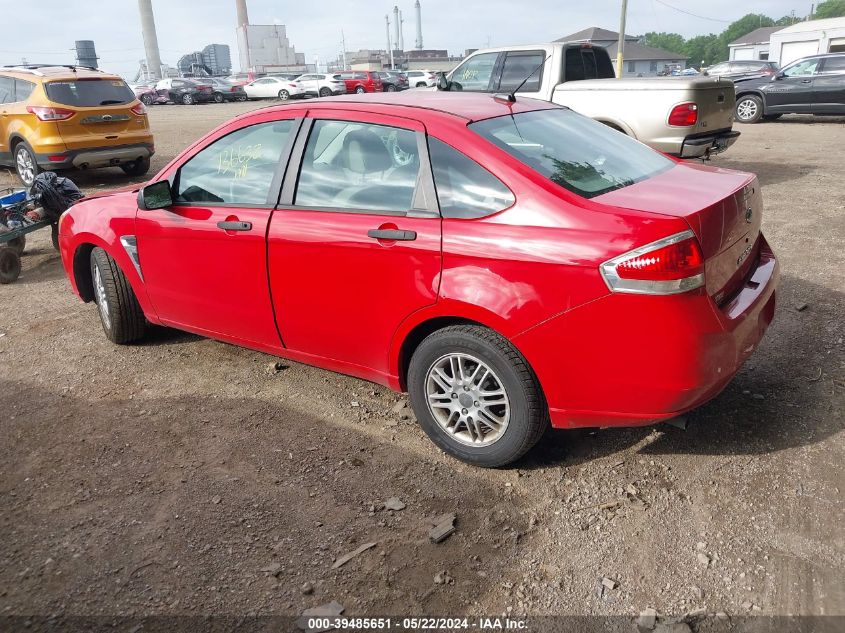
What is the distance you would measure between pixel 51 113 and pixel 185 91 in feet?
102

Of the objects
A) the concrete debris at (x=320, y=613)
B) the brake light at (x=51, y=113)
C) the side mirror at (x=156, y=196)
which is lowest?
the concrete debris at (x=320, y=613)

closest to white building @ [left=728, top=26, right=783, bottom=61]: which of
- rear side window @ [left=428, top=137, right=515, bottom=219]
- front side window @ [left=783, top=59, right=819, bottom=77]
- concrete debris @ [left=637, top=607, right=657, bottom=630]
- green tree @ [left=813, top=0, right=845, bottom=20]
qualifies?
green tree @ [left=813, top=0, right=845, bottom=20]

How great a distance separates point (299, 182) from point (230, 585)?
6.66 feet

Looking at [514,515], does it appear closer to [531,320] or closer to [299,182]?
[531,320]

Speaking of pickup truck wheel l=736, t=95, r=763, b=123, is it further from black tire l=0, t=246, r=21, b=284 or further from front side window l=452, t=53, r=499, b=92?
black tire l=0, t=246, r=21, b=284

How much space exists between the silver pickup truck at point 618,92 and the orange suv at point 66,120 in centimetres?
531

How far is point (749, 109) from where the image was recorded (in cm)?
1861

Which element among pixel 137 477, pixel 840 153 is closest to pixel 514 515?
pixel 137 477

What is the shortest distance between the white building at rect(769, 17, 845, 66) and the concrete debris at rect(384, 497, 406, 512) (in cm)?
5346

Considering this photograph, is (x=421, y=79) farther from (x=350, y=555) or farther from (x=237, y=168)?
(x=350, y=555)

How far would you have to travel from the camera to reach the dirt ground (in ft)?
8.84

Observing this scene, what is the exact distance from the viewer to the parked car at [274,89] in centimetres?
4047

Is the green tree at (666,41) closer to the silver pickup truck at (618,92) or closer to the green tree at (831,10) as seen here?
the green tree at (831,10)

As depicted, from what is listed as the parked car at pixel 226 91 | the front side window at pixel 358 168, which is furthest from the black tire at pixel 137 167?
the parked car at pixel 226 91
